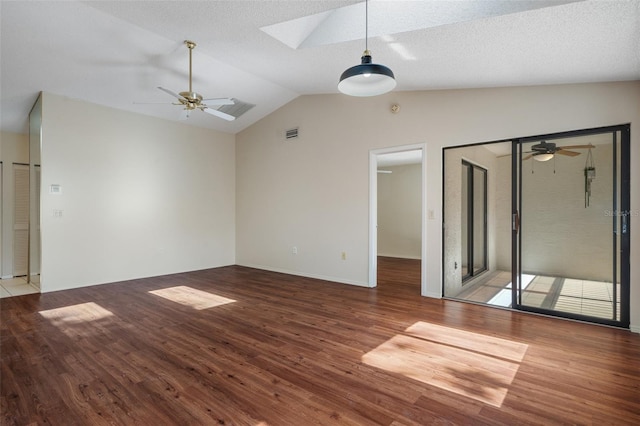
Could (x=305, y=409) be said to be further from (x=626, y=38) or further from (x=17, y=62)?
(x=17, y=62)

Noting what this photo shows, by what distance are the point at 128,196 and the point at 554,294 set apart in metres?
6.73

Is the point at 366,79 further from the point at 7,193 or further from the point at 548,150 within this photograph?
the point at 7,193

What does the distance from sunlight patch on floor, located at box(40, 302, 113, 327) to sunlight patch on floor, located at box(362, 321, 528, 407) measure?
127 inches

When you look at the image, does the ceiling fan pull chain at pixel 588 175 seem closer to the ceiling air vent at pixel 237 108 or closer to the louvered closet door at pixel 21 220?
the ceiling air vent at pixel 237 108

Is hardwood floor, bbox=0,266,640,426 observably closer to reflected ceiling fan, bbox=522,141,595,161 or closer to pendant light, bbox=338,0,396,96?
reflected ceiling fan, bbox=522,141,595,161

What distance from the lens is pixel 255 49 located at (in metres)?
3.94

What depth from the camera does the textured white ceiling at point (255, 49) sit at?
8.51ft

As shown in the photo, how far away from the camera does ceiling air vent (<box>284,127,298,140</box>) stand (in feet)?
20.6

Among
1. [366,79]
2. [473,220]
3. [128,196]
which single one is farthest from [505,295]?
[128,196]

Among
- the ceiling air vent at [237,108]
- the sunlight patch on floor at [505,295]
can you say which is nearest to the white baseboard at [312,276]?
the sunlight patch on floor at [505,295]

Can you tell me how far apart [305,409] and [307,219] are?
4261 mm

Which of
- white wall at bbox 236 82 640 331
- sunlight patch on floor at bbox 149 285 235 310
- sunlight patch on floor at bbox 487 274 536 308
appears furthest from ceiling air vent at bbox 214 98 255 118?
sunlight patch on floor at bbox 487 274 536 308

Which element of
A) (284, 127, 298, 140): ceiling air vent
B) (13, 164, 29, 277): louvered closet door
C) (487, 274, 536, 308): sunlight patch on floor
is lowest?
(487, 274, 536, 308): sunlight patch on floor

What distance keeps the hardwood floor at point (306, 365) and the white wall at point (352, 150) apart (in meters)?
1.24
